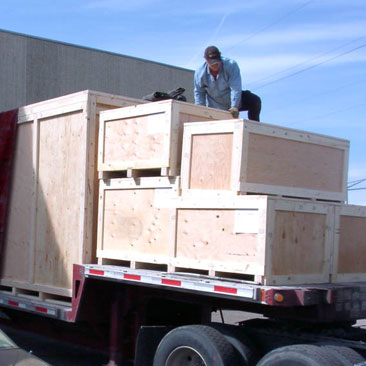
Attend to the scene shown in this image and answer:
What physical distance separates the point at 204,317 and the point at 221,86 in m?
2.72

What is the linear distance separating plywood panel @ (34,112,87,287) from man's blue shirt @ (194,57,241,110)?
148cm

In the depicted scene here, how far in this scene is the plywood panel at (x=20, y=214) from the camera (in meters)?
8.17

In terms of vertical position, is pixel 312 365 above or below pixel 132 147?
below

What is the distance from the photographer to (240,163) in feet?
18.5

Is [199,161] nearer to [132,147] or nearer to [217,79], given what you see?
[132,147]

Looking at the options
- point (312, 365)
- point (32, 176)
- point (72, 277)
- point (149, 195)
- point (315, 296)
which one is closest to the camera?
point (312, 365)

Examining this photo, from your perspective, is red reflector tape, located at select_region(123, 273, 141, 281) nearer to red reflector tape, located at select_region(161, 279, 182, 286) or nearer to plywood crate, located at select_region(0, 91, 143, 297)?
red reflector tape, located at select_region(161, 279, 182, 286)

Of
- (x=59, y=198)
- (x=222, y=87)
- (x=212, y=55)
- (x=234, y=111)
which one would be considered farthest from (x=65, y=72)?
(x=234, y=111)

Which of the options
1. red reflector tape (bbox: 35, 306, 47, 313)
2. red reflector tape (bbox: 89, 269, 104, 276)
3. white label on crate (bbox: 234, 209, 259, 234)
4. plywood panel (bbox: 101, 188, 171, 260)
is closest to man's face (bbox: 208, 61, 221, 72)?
plywood panel (bbox: 101, 188, 171, 260)

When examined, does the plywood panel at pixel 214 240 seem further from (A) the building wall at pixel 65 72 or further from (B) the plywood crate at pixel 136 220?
(A) the building wall at pixel 65 72

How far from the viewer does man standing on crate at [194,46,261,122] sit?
738cm

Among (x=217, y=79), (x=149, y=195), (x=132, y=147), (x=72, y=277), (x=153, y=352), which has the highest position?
(x=217, y=79)

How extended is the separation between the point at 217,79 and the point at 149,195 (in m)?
1.91

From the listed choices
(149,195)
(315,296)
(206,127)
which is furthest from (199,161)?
(315,296)
